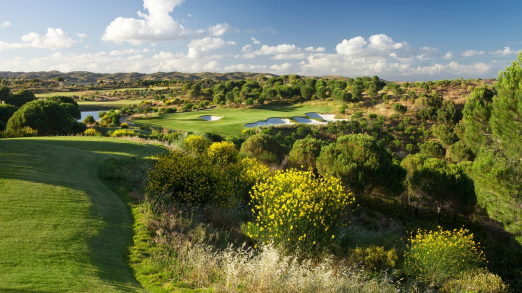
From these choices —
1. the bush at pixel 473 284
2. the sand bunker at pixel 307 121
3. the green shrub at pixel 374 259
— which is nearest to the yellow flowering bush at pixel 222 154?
the green shrub at pixel 374 259

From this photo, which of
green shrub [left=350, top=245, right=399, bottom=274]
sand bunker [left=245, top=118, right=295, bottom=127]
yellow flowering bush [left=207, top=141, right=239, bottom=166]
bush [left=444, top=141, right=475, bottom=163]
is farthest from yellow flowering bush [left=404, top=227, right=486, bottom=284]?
sand bunker [left=245, top=118, right=295, bottom=127]

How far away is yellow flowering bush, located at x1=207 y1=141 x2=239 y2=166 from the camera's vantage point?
19353mm

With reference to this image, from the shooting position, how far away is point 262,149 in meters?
26.6

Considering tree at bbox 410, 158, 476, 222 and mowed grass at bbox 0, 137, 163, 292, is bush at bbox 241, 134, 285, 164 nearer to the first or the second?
tree at bbox 410, 158, 476, 222

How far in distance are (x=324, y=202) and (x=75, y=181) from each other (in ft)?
27.8

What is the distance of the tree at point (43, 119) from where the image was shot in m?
28.6

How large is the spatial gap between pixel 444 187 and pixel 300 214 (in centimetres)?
1593

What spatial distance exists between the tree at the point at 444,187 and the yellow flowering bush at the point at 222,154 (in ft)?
42.9

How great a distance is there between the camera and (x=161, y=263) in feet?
21.0

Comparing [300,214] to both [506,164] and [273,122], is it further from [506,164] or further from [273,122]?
[273,122]

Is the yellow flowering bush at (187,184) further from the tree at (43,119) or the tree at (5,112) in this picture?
the tree at (5,112)

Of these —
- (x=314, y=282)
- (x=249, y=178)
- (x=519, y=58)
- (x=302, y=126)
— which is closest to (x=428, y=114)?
(x=302, y=126)

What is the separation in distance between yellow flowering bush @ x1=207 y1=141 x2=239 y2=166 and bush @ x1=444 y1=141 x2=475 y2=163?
2793 centimetres

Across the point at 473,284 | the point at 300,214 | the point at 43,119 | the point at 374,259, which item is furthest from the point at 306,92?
the point at 300,214
